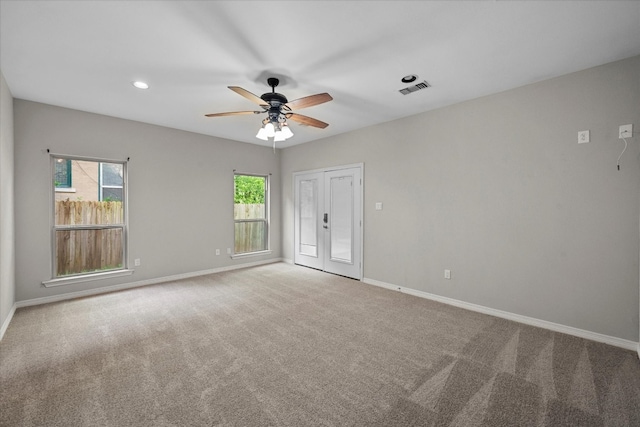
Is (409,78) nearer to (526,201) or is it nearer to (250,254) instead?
(526,201)

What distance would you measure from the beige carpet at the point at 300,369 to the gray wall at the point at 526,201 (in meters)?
0.46

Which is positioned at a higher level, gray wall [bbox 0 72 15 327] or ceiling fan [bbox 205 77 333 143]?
ceiling fan [bbox 205 77 333 143]

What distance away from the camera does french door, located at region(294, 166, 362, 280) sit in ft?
16.4

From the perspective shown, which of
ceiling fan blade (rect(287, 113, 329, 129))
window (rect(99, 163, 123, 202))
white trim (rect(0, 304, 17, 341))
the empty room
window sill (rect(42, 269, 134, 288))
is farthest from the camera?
window (rect(99, 163, 123, 202))

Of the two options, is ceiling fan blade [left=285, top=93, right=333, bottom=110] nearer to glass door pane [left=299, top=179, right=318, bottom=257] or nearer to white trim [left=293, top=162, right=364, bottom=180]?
white trim [left=293, top=162, right=364, bottom=180]

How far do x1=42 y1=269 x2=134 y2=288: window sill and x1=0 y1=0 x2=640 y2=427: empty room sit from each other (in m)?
0.03

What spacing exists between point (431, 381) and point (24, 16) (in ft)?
13.3

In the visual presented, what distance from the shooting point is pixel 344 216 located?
520 centimetres

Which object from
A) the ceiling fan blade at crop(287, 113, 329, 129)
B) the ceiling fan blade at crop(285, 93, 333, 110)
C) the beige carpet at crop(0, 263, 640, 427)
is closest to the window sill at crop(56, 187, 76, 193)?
the beige carpet at crop(0, 263, 640, 427)

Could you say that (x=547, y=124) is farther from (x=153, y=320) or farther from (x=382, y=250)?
(x=153, y=320)

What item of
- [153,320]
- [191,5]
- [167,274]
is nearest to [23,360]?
[153,320]

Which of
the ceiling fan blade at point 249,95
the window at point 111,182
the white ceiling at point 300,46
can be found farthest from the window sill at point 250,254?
the ceiling fan blade at point 249,95

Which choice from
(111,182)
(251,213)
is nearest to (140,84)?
(111,182)

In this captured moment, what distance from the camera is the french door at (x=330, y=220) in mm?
4996
